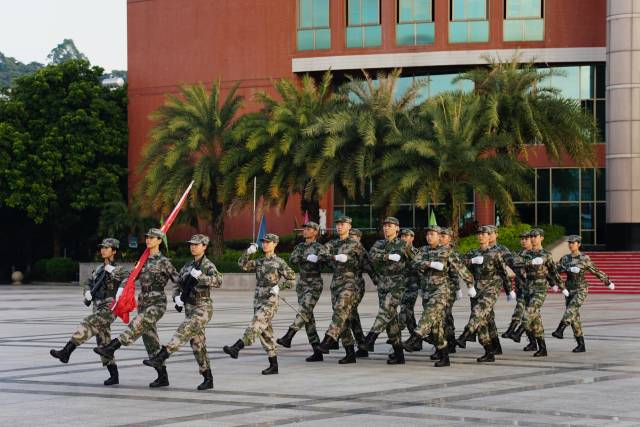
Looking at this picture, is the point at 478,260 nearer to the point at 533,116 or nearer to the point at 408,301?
the point at 408,301

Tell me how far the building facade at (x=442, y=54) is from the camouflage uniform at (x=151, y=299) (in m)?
31.9

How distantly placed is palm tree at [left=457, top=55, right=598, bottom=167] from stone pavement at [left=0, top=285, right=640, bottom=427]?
19414 mm

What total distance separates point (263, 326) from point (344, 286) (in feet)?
6.95

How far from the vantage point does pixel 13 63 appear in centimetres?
13850

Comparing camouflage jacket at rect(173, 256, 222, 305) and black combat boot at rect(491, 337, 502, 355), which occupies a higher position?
camouflage jacket at rect(173, 256, 222, 305)

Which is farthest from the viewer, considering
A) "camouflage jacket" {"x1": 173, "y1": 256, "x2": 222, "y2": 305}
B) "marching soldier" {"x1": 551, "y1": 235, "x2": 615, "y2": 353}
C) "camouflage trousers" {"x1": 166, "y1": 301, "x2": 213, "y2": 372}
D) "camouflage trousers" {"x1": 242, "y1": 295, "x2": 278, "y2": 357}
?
"marching soldier" {"x1": 551, "y1": 235, "x2": 615, "y2": 353}

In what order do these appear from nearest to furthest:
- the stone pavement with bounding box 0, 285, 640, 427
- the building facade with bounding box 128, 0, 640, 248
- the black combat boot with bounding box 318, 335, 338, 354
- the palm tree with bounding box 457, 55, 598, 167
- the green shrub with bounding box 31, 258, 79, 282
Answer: the stone pavement with bounding box 0, 285, 640, 427, the black combat boot with bounding box 318, 335, 338, 354, the palm tree with bounding box 457, 55, 598, 167, the building facade with bounding box 128, 0, 640, 248, the green shrub with bounding box 31, 258, 79, 282

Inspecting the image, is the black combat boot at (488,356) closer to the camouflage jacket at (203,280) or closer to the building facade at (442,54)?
the camouflage jacket at (203,280)

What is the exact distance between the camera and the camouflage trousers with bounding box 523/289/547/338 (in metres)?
17.5

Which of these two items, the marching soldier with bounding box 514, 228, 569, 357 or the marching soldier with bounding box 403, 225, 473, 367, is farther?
the marching soldier with bounding box 514, 228, 569, 357

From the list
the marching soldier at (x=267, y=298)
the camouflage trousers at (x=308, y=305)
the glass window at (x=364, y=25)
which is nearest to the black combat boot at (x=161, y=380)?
the marching soldier at (x=267, y=298)

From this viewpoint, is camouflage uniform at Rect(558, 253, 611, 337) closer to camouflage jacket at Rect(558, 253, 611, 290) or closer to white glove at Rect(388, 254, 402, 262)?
camouflage jacket at Rect(558, 253, 611, 290)

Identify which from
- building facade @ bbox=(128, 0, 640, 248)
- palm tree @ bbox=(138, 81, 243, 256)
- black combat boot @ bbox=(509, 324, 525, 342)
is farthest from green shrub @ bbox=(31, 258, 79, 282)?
black combat boot @ bbox=(509, 324, 525, 342)

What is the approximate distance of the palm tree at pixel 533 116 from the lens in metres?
39.7
